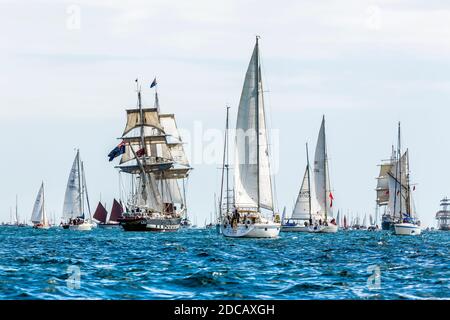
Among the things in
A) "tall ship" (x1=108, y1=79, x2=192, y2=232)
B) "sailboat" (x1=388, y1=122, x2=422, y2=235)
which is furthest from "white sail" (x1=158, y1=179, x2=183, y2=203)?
"sailboat" (x1=388, y1=122, x2=422, y2=235)

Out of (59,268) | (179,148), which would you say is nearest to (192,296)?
(59,268)

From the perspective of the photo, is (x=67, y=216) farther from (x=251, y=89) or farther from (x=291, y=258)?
(x=291, y=258)

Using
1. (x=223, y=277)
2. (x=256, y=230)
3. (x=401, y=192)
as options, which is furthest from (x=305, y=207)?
(x=223, y=277)

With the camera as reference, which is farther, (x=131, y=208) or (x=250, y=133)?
(x=131, y=208)

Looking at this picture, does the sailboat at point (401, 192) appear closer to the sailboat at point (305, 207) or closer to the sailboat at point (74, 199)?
the sailboat at point (305, 207)

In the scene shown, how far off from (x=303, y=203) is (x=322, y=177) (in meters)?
5.52

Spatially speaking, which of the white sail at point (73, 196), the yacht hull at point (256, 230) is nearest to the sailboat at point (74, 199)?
the white sail at point (73, 196)

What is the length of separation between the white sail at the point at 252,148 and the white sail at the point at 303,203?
2673 inches

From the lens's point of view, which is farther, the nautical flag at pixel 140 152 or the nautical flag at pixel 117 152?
the nautical flag at pixel 140 152

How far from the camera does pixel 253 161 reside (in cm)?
8056

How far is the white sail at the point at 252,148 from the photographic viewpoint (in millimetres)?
80250

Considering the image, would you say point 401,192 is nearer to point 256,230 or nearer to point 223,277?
point 256,230

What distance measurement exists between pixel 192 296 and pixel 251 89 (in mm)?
50790

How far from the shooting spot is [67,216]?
6885 inches
